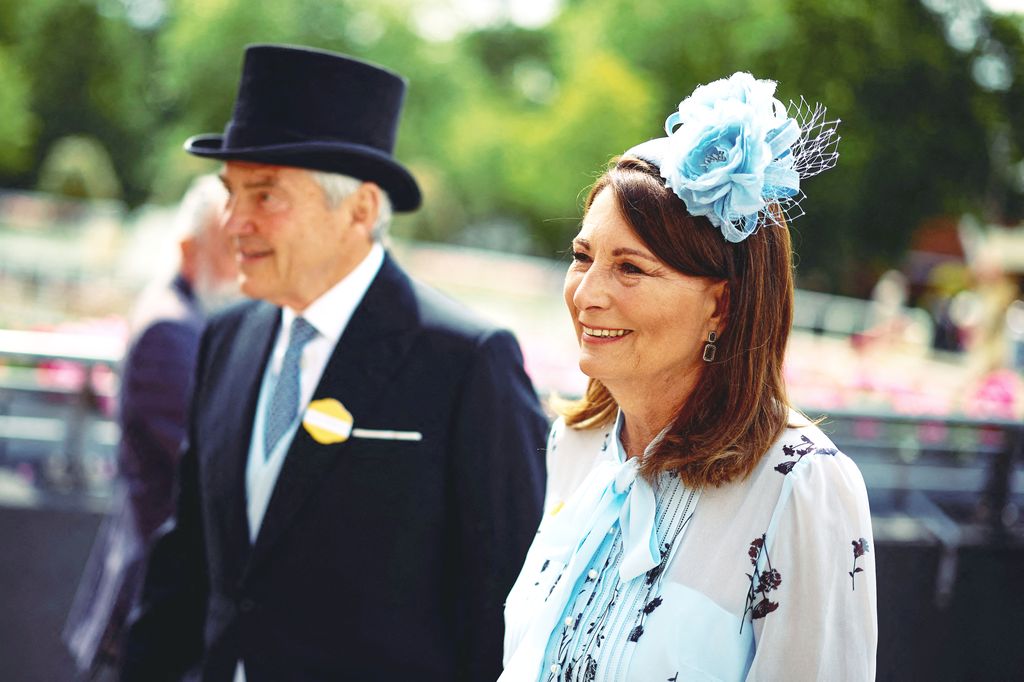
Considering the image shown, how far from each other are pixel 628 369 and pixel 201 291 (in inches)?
96.7

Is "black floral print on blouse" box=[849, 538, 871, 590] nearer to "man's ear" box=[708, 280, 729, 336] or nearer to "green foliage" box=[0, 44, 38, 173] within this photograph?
"man's ear" box=[708, 280, 729, 336]

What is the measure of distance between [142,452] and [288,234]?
127 cm

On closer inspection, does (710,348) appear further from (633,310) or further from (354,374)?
(354,374)

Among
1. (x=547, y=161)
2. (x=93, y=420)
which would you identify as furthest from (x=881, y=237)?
(x=93, y=420)

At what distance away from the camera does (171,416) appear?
3.46 meters

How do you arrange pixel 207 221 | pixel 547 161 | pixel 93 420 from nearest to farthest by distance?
pixel 207 221
pixel 93 420
pixel 547 161

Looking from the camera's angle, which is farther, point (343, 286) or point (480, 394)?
point (343, 286)


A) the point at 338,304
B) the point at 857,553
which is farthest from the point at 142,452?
the point at 857,553

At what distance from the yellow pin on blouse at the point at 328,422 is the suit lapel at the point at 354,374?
14 mm

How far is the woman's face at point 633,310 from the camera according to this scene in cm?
175

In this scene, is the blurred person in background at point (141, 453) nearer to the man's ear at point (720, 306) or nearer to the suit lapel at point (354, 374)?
the suit lapel at point (354, 374)

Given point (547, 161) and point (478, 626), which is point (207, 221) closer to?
point (478, 626)

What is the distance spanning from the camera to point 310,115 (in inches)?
106

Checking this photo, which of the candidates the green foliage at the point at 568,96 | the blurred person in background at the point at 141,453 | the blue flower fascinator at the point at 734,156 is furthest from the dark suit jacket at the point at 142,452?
the green foliage at the point at 568,96
